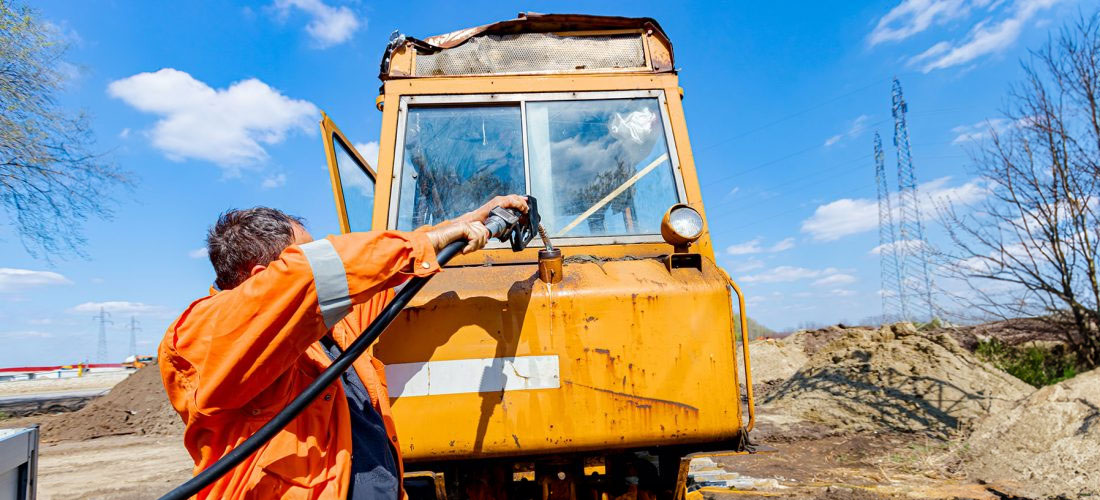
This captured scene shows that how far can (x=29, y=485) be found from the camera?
1907 millimetres

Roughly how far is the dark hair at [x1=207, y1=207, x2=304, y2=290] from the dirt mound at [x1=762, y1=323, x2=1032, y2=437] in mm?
8607

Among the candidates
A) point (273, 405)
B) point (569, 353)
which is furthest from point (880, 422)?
point (273, 405)

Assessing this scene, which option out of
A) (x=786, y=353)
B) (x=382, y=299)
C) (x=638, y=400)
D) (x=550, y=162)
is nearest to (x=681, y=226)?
(x=638, y=400)

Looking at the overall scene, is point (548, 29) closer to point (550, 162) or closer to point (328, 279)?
point (550, 162)

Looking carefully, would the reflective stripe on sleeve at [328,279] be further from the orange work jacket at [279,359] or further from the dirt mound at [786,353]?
the dirt mound at [786,353]

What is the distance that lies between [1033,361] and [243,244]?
1110 centimetres

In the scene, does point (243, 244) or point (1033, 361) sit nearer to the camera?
point (243, 244)

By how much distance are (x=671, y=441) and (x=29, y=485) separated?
2.23m

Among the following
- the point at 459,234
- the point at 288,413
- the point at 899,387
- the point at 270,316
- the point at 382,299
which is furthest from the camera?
the point at 899,387

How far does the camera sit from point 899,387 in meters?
8.99

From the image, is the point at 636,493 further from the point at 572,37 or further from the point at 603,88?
the point at 572,37

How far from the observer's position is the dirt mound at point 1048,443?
5.30m

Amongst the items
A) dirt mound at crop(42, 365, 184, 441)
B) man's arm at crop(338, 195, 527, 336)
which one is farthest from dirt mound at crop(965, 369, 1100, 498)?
dirt mound at crop(42, 365, 184, 441)

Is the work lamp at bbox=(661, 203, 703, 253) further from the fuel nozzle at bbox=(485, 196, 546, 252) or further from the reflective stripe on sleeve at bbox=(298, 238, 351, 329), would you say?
the reflective stripe on sleeve at bbox=(298, 238, 351, 329)
